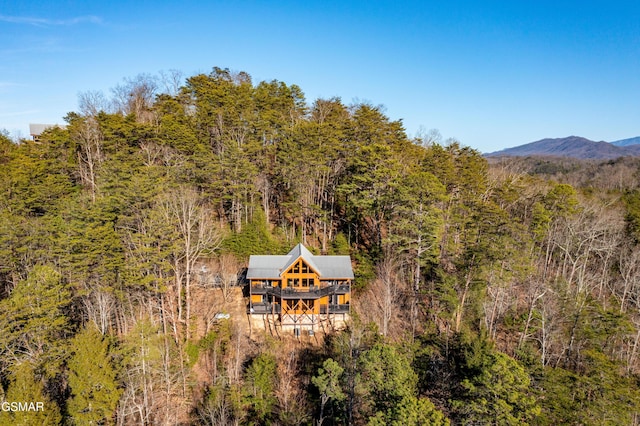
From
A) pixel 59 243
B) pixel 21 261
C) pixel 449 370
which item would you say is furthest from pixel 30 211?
pixel 449 370

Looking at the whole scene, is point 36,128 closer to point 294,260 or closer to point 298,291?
point 294,260

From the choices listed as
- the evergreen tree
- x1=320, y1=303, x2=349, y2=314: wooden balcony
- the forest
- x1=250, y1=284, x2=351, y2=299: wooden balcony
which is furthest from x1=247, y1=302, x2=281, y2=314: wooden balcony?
the evergreen tree

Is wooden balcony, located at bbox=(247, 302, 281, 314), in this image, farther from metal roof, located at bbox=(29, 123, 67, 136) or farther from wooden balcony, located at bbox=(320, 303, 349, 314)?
metal roof, located at bbox=(29, 123, 67, 136)

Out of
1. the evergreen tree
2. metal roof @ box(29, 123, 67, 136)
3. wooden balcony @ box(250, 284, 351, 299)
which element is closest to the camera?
the evergreen tree

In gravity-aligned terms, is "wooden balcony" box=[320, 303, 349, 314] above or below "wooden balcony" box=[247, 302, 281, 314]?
below

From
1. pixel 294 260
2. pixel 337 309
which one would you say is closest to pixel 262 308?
pixel 294 260

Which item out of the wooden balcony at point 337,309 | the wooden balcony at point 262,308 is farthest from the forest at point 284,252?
the wooden balcony at point 262,308

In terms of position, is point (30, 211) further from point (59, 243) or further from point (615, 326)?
point (615, 326)
